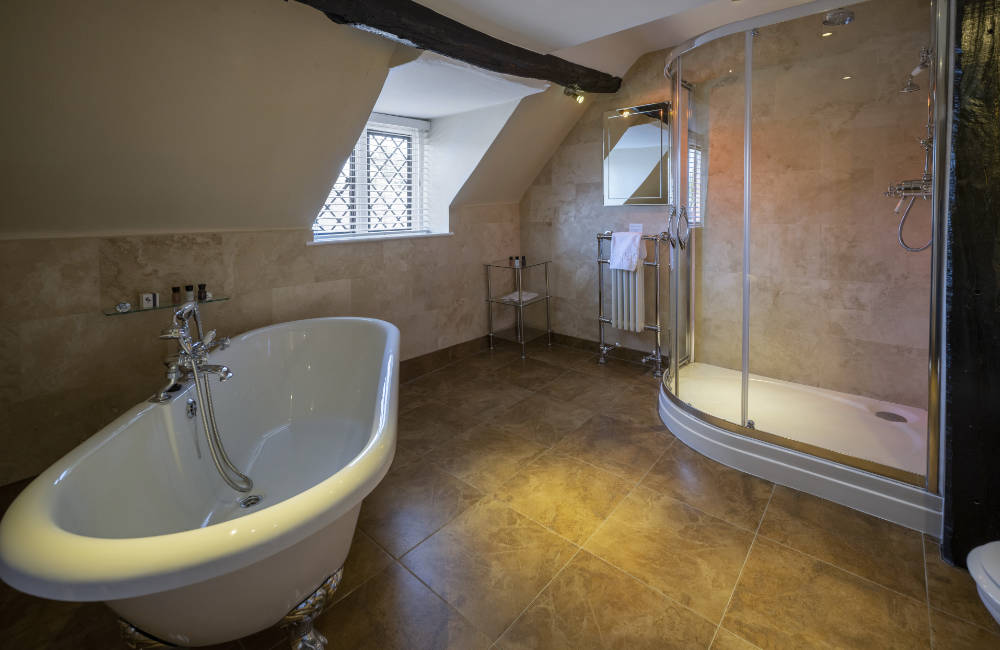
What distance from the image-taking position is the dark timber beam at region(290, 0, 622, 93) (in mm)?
1972

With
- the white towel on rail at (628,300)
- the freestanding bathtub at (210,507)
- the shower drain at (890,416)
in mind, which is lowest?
the shower drain at (890,416)

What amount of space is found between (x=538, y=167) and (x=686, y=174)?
154 cm

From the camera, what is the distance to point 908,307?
8.66 ft

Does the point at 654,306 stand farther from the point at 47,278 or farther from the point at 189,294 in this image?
the point at 47,278

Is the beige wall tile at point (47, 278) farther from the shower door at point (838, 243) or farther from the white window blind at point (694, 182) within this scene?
the shower door at point (838, 243)

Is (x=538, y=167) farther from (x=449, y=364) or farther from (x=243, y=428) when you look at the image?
(x=243, y=428)

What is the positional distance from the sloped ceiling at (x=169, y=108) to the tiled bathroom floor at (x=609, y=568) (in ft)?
5.04

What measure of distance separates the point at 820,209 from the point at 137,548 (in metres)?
3.31

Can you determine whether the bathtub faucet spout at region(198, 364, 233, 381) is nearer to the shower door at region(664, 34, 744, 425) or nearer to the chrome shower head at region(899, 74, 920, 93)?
the shower door at region(664, 34, 744, 425)

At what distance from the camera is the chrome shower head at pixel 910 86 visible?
2.41 m

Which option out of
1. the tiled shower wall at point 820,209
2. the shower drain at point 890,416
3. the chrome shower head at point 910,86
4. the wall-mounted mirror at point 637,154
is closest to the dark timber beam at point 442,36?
the wall-mounted mirror at point 637,154

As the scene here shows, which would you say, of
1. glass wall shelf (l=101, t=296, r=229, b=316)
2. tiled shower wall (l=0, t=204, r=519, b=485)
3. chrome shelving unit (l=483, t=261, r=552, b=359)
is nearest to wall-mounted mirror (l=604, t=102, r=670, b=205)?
chrome shelving unit (l=483, t=261, r=552, b=359)

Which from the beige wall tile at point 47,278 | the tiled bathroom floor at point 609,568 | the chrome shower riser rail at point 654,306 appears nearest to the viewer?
the tiled bathroom floor at point 609,568

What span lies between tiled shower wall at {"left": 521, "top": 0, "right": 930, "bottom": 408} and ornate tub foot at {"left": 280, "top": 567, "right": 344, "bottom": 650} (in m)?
2.59
